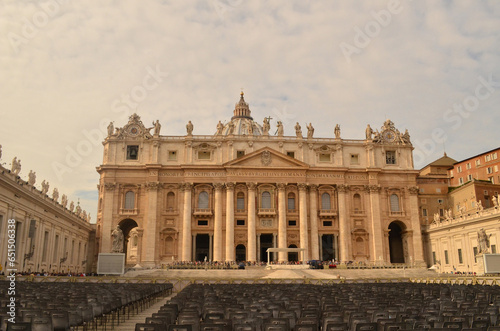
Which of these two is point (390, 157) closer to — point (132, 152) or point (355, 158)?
point (355, 158)

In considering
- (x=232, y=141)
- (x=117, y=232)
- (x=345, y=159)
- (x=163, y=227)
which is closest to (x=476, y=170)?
(x=345, y=159)

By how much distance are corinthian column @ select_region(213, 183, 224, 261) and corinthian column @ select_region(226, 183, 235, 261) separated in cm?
123

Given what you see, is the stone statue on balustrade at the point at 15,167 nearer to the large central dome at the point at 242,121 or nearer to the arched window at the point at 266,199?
the arched window at the point at 266,199

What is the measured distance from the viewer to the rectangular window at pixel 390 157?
80.8 metres

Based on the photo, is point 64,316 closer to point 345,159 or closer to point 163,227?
point 163,227

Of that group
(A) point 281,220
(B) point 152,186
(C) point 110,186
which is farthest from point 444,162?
(C) point 110,186

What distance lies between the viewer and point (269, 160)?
7612 centimetres

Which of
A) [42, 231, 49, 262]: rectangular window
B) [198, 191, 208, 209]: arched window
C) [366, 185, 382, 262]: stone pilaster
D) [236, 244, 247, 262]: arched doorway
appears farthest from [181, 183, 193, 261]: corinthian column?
[366, 185, 382, 262]: stone pilaster

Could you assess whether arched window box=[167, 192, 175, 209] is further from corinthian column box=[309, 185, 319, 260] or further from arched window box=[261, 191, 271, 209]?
corinthian column box=[309, 185, 319, 260]

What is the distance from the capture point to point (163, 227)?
74312 millimetres

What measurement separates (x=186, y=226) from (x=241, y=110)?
189 ft

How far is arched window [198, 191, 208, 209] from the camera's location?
249ft

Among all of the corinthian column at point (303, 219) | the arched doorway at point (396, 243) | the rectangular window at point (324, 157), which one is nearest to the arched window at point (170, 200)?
the corinthian column at point (303, 219)

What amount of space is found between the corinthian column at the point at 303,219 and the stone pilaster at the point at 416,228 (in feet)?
59.4
